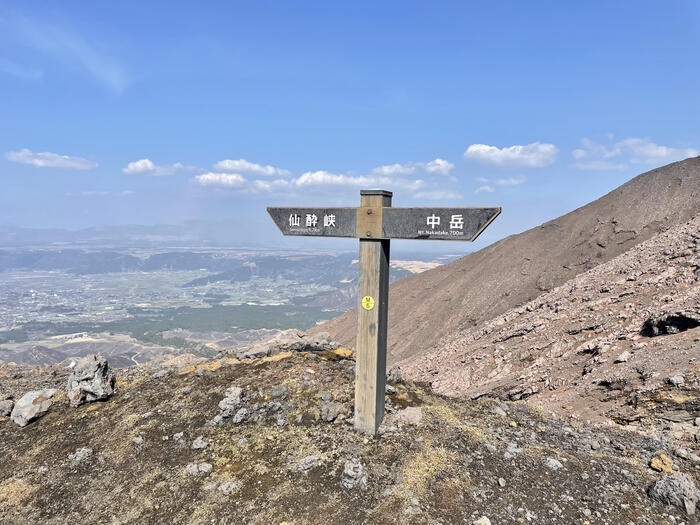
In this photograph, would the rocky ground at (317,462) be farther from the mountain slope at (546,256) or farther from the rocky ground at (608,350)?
the mountain slope at (546,256)

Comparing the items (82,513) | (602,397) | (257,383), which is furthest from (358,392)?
(602,397)

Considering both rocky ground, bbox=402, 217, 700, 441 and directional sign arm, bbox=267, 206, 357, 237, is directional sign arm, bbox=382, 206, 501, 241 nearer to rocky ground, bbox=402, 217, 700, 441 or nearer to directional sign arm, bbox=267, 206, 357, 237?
directional sign arm, bbox=267, 206, 357, 237

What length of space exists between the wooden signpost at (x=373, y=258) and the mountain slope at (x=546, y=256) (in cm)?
1993

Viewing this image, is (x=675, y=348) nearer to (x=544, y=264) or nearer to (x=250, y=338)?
(x=544, y=264)

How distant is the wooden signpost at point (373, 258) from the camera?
6.11 meters

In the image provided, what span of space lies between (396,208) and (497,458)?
14.1ft

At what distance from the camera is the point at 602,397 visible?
8250mm

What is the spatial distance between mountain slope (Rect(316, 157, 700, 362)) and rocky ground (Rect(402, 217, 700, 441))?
24.8 ft

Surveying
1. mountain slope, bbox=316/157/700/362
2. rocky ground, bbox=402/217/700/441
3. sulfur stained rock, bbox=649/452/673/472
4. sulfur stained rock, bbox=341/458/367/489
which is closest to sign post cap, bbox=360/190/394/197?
sulfur stained rock, bbox=341/458/367/489

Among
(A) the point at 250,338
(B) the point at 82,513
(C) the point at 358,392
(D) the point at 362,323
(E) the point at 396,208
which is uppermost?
(E) the point at 396,208

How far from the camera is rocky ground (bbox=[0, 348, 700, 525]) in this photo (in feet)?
16.1

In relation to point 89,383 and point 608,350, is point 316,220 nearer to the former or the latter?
point 89,383

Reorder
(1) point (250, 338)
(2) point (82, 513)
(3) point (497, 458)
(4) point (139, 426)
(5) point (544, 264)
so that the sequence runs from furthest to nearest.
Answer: (1) point (250, 338), (5) point (544, 264), (4) point (139, 426), (3) point (497, 458), (2) point (82, 513)

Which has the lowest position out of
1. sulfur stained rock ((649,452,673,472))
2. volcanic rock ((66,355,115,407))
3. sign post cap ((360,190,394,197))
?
volcanic rock ((66,355,115,407))
